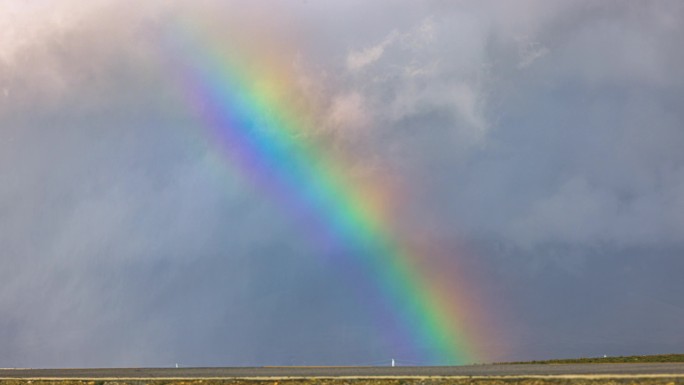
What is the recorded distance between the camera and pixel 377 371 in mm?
62375

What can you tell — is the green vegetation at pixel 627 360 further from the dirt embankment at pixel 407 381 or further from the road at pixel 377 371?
the dirt embankment at pixel 407 381

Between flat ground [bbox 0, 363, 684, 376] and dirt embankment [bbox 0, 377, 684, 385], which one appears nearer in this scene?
dirt embankment [bbox 0, 377, 684, 385]

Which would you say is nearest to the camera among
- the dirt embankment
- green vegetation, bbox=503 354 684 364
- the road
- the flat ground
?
the dirt embankment

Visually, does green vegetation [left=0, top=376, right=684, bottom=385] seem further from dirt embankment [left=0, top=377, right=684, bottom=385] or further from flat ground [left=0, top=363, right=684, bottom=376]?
flat ground [left=0, top=363, right=684, bottom=376]

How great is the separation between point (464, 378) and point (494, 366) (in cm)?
1184

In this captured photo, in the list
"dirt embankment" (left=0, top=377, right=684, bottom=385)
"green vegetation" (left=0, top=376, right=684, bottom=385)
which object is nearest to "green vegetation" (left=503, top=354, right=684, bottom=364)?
"green vegetation" (left=0, top=376, right=684, bottom=385)

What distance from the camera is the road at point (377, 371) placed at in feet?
181

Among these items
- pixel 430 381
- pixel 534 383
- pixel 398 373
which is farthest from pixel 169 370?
pixel 534 383

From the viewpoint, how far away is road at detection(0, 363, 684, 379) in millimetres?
55188

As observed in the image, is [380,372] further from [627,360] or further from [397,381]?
[627,360]

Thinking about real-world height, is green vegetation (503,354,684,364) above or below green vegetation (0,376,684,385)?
above

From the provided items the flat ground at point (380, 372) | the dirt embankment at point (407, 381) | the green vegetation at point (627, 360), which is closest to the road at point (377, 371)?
the flat ground at point (380, 372)

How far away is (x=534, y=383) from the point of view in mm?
50094

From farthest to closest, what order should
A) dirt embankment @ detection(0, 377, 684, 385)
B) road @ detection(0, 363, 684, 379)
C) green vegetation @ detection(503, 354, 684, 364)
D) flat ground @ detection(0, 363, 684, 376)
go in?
green vegetation @ detection(503, 354, 684, 364) < road @ detection(0, 363, 684, 379) < flat ground @ detection(0, 363, 684, 376) < dirt embankment @ detection(0, 377, 684, 385)
